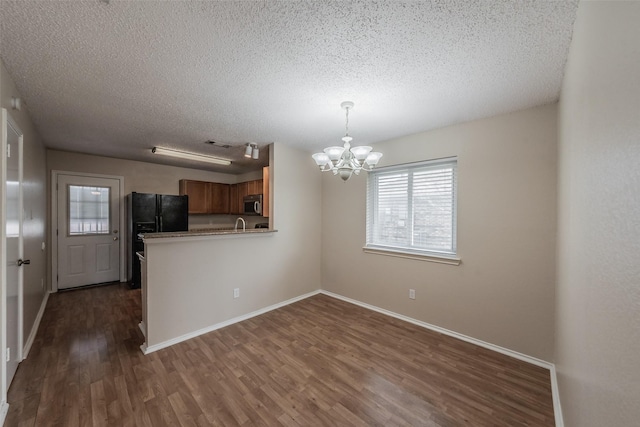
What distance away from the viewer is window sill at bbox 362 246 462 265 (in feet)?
9.53

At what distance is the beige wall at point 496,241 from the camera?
2350 mm

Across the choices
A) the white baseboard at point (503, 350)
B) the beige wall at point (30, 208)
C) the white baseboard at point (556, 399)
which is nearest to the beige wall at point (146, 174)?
the beige wall at point (30, 208)

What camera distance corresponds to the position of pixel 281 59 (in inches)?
68.1

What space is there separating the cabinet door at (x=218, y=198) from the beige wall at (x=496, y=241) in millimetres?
4176

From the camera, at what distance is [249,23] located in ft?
4.64

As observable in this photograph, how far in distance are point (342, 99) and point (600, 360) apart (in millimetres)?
2294

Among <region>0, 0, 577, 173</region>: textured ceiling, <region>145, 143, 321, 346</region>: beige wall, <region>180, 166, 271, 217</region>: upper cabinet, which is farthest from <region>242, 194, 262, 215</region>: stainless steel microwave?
<region>0, 0, 577, 173</region>: textured ceiling

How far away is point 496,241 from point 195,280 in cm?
341

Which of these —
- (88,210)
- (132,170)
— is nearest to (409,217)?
(132,170)

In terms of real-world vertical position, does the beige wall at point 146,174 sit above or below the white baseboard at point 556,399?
above

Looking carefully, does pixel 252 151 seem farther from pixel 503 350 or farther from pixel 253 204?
pixel 503 350

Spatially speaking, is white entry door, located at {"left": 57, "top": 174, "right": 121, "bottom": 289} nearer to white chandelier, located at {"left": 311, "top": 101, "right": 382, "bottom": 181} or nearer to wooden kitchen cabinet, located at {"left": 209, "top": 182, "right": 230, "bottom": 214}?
wooden kitchen cabinet, located at {"left": 209, "top": 182, "right": 230, "bottom": 214}

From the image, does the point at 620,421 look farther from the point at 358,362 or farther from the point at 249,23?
the point at 249,23

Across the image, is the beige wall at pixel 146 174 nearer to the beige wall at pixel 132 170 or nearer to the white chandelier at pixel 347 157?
the beige wall at pixel 132 170
